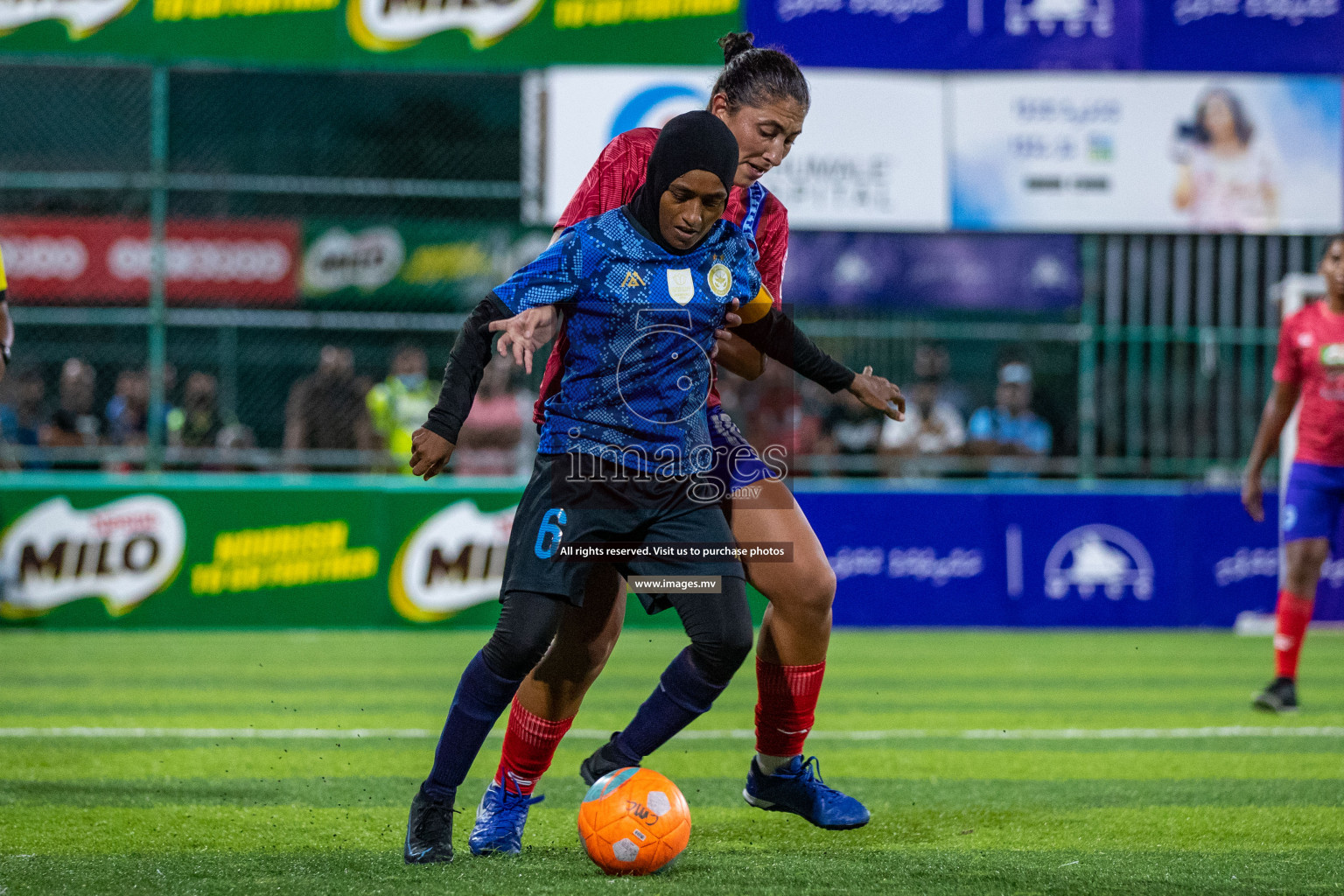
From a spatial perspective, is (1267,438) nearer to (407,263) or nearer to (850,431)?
(850,431)

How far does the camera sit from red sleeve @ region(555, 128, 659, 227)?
4562 mm

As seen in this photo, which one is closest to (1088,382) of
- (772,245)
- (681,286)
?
(772,245)

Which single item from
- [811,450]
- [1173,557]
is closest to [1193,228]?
[1173,557]

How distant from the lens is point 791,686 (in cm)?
486

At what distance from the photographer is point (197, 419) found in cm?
1372

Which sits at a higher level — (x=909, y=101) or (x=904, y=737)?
(x=909, y=101)

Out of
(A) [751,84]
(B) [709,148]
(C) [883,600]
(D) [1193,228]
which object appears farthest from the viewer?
(D) [1193,228]

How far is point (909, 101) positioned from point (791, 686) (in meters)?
11.0

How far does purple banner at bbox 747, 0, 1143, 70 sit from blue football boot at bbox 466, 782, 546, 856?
11476 mm

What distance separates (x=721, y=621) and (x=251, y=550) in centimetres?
915

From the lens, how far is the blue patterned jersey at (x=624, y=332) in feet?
13.9

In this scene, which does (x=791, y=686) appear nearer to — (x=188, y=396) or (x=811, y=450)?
→ (x=811, y=450)

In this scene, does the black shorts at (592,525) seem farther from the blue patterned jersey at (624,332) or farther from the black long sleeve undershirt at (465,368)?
the black long sleeve undershirt at (465,368)

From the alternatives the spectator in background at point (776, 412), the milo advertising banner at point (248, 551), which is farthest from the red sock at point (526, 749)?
the milo advertising banner at point (248, 551)
